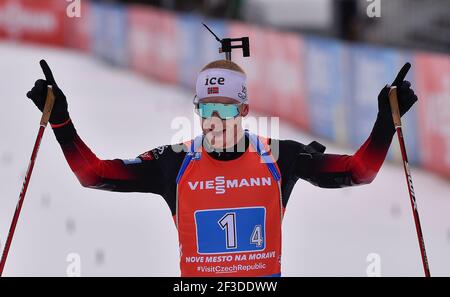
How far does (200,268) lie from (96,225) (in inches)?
230

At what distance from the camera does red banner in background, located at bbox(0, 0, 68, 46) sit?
2764cm

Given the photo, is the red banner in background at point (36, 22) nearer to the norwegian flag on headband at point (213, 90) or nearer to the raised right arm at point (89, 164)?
the raised right arm at point (89, 164)

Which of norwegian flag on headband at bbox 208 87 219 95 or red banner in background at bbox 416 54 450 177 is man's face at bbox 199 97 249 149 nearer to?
norwegian flag on headband at bbox 208 87 219 95

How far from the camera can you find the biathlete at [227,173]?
4883 millimetres

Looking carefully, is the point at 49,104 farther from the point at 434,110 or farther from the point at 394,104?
the point at 434,110

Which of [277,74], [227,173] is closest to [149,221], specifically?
[227,173]

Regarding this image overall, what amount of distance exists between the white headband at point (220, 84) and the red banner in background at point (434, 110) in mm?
8165

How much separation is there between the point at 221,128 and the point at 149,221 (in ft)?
19.8

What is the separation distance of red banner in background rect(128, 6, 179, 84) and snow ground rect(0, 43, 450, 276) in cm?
513

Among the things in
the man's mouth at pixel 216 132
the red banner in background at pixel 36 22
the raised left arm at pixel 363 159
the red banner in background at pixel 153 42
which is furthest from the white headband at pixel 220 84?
the red banner in background at pixel 36 22

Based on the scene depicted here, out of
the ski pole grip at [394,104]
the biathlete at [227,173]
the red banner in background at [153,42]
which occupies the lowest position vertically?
the biathlete at [227,173]

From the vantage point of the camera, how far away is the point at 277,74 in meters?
17.3

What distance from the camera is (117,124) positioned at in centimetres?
1698

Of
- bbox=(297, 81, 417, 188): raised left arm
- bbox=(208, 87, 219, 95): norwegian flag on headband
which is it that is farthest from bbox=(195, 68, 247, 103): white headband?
bbox=(297, 81, 417, 188): raised left arm
